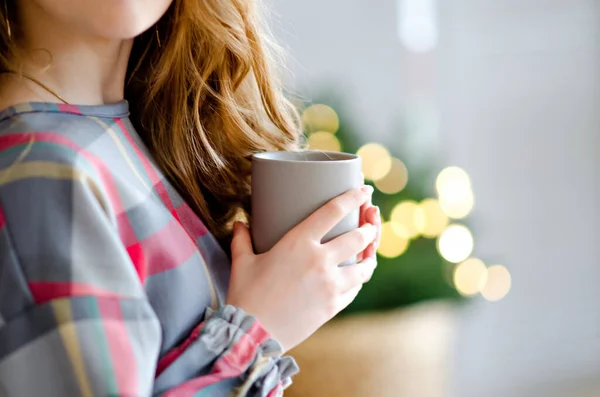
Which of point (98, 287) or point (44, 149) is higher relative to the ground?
point (44, 149)

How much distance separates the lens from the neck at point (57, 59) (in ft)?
2.09

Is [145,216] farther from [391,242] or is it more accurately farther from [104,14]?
[391,242]

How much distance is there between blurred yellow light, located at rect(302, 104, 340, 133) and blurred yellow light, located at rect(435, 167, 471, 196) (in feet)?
1.37

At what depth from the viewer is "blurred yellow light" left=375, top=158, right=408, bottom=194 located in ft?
4.66

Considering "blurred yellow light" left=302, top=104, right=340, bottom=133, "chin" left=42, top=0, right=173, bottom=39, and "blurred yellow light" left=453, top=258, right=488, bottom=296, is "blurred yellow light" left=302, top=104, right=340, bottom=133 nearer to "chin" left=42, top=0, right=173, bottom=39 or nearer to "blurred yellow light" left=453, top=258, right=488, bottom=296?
"blurred yellow light" left=453, top=258, right=488, bottom=296

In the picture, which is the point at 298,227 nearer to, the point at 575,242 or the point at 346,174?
the point at 346,174

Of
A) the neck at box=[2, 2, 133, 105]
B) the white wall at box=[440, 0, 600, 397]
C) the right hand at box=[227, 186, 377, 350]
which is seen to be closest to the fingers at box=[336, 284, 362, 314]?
the right hand at box=[227, 186, 377, 350]

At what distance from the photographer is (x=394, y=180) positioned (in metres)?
1.43

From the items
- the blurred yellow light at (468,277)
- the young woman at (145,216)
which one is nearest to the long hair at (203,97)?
the young woman at (145,216)

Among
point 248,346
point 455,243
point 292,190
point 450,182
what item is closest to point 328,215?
point 292,190

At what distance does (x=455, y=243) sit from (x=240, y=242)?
0.88 meters

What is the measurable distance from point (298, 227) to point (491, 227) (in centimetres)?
167

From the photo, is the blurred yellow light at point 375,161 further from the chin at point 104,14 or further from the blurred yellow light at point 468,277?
the chin at point 104,14

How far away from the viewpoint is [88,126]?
2.02ft
